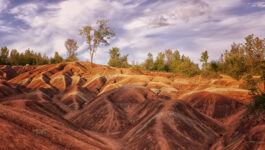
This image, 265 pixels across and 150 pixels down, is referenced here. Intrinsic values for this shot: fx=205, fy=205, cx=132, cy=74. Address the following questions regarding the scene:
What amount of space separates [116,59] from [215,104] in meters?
79.5

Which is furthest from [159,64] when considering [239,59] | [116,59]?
[239,59]

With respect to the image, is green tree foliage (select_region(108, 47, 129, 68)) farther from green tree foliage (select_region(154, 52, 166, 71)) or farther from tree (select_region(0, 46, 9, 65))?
tree (select_region(0, 46, 9, 65))

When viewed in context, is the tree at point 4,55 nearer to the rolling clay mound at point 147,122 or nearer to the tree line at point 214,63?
the tree line at point 214,63

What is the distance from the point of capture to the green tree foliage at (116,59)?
103 meters

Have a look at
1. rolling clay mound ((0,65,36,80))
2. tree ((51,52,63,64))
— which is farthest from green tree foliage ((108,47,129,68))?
rolling clay mound ((0,65,36,80))

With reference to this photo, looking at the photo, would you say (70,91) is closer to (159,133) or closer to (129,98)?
(129,98)

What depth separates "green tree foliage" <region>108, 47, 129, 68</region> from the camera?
103 meters

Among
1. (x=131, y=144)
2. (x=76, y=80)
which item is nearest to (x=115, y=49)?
(x=76, y=80)

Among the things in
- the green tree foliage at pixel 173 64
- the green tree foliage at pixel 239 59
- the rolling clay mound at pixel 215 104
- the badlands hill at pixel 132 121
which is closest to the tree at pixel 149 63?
the green tree foliage at pixel 173 64

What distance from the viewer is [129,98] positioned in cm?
3022

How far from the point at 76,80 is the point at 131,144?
40.4m

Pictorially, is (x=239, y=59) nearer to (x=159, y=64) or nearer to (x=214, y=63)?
(x=214, y=63)

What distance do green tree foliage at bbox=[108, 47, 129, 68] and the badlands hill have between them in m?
54.7

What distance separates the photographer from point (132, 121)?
2427 cm
